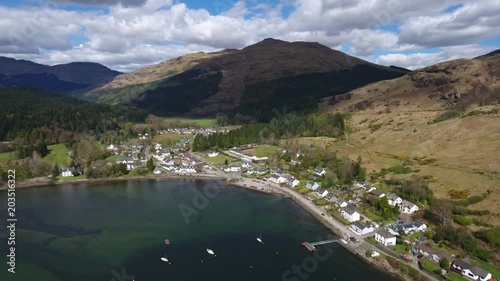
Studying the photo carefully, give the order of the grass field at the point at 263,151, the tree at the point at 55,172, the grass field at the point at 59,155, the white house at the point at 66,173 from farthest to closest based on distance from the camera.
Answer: the grass field at the point at 263,151 < the grass field at the point at 59,155 < the white house at the point at 66,173 < the tree at the point at 55,172

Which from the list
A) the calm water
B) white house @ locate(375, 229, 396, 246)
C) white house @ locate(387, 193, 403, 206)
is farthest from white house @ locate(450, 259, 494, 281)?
white house @ locate(387, 193, 403, 206)

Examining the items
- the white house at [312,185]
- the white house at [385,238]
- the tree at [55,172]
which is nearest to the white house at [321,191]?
the white house at [312,185]

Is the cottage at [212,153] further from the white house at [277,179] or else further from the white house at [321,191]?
the white house at [321,191]

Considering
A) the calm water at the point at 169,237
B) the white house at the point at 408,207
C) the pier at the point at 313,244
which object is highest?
the white house at the point at 408,207

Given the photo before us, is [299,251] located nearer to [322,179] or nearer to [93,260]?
[93,260]

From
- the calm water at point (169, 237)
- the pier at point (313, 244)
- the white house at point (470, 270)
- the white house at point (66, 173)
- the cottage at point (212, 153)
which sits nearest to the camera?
the white house at point (470, 270)

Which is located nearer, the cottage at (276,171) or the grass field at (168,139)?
the cottage at (276,171)

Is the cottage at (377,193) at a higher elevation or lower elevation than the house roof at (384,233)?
higher

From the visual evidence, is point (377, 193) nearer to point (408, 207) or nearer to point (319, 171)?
point (408, 207)
